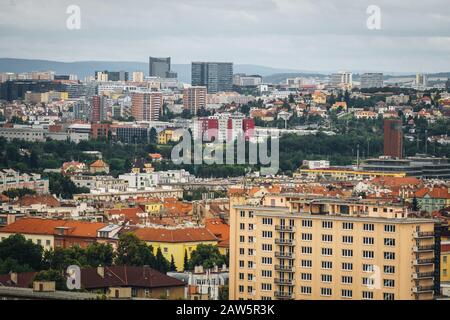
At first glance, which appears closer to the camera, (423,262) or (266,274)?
(423,262)

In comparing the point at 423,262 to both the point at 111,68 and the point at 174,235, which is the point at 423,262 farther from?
the point at 111,68

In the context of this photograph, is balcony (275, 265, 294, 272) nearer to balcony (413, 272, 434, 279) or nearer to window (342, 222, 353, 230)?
window (342, 222, 353, 230)

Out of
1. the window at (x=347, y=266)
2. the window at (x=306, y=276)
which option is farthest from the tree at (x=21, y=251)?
the window at (x=347, y=266)

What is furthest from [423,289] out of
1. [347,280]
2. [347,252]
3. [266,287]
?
[266,287]

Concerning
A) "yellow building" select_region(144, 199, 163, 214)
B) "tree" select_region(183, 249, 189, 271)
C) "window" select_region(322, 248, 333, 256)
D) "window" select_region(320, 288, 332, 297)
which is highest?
"window" select_region(322, 248, 333, 256)

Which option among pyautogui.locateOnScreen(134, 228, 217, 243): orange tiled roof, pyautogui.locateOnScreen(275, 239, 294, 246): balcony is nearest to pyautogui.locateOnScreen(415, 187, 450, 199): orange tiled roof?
pyautogui.locateOnScreen(134, 228, 217, 243): orange tiled roof
